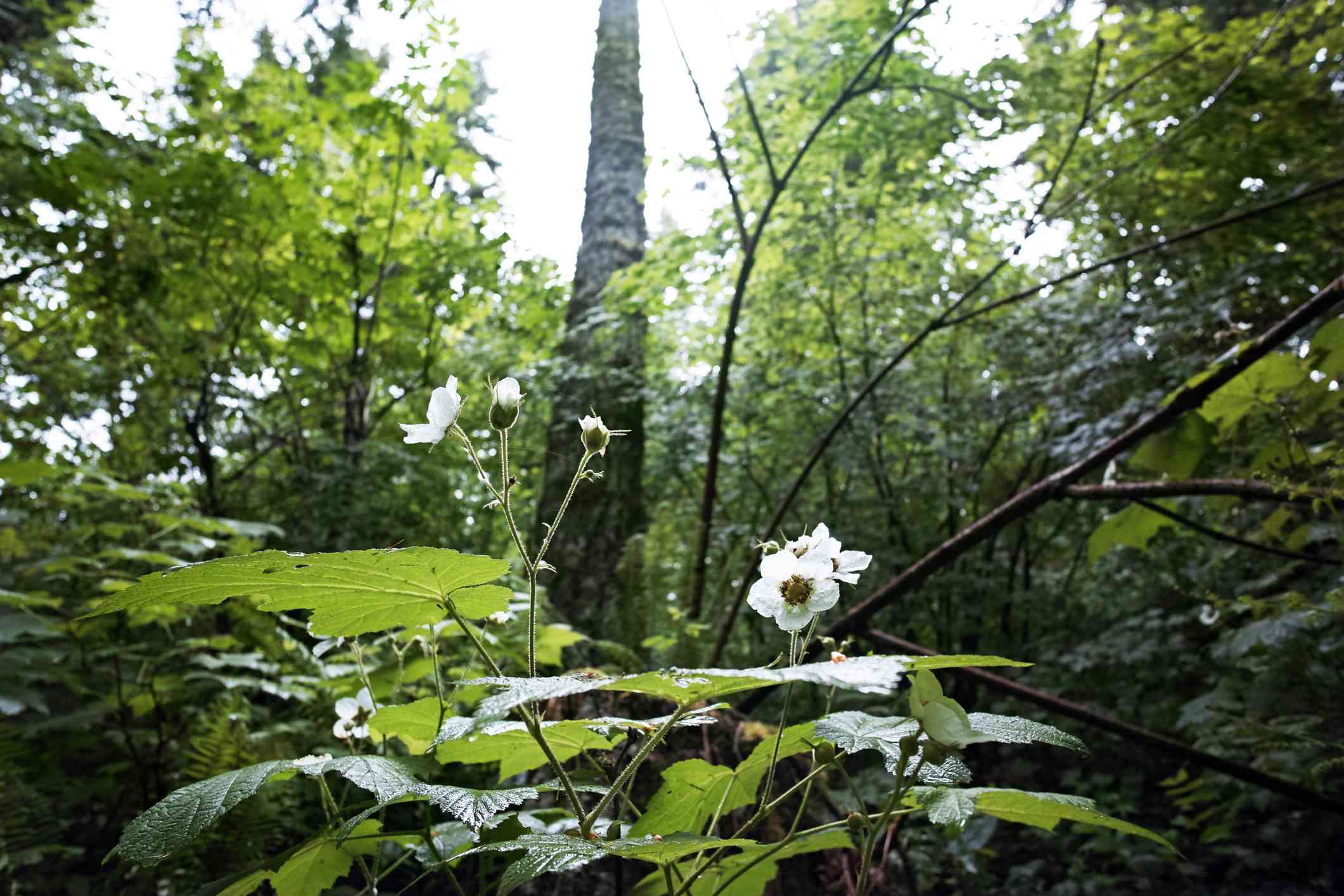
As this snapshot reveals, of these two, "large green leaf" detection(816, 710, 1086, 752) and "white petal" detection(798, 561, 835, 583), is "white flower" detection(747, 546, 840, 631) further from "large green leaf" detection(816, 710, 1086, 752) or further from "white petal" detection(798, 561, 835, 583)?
"large green leaf" detection(816, 710, 1086, 752)

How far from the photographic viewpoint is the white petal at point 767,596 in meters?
0.75

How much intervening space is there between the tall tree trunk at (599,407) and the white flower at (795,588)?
2161mm

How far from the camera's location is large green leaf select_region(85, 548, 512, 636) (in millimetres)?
603

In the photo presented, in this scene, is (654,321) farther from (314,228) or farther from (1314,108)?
(1314,108)

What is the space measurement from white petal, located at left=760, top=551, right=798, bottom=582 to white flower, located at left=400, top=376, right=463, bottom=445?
0.36m

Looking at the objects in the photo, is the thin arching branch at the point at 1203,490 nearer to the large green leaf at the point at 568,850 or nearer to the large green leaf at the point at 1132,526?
Answer: the large green leaf at the point at 1132,526

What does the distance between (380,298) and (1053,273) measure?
12.7 feet

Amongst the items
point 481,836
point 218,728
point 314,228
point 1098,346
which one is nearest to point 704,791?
point 481,836

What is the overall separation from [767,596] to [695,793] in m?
0.27

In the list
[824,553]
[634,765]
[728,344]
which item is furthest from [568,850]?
[728,344]

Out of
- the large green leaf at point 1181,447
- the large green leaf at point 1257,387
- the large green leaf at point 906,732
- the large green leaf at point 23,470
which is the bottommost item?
the large green leaf at point 906,732

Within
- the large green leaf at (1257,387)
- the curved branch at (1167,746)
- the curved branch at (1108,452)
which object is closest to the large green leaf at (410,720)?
the curved branch at (1167,746)

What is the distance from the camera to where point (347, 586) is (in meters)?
0.67

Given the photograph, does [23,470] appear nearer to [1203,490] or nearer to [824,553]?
[824,553]
